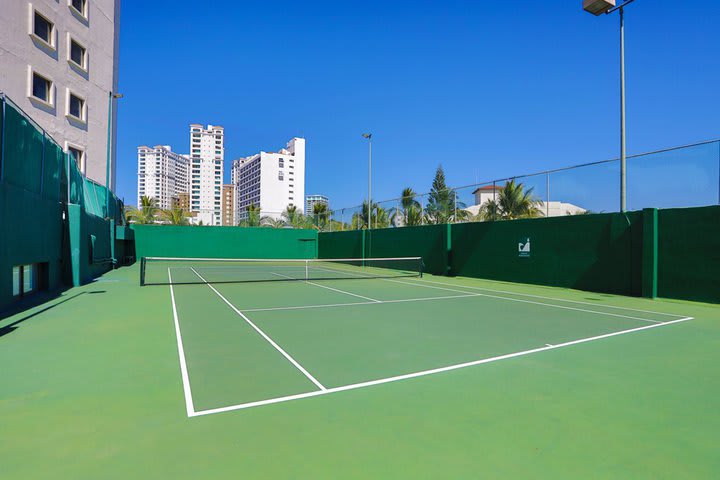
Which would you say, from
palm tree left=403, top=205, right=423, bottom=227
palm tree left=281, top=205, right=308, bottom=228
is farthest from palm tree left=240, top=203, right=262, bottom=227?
palm tree left=403, top=205, right=423, bottom=227

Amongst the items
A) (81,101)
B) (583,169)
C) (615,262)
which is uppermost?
(81,101)

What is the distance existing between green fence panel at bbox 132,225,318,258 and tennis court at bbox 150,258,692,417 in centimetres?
2112

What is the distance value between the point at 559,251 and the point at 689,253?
414 cm

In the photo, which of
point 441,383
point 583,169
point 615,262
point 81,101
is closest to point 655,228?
point 615,262

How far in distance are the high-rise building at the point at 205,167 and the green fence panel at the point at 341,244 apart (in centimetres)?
13731

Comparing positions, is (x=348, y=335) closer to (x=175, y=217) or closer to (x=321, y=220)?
(x=321, y=220)

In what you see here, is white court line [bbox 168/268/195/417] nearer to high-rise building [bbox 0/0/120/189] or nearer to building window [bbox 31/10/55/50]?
high-rise building [bbox 0/0/120/189]

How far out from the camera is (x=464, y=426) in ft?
10.4

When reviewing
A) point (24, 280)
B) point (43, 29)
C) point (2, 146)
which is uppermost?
point (43, 29)

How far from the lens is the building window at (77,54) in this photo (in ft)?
78.1

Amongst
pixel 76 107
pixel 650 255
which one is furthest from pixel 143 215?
pixel 650 255

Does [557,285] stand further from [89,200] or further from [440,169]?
[440,169]

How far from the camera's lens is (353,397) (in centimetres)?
375

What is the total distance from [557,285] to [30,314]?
15.6 meters
